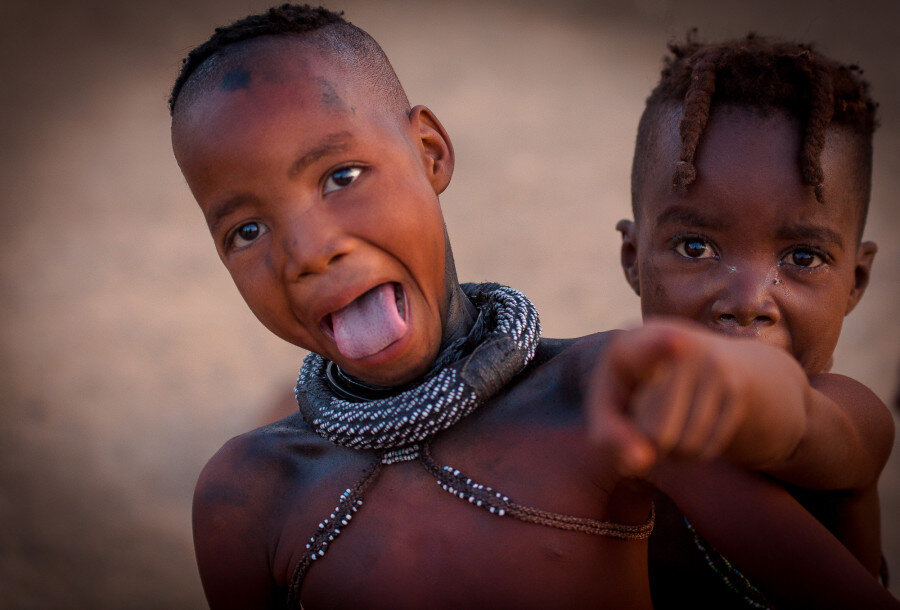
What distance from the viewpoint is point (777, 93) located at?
154 centimetres

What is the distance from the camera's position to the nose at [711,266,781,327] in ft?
5.00

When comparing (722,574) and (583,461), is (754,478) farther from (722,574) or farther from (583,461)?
(722,574)

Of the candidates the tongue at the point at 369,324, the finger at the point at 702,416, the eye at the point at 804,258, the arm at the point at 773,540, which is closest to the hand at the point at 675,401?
the finger at the point at 702,416

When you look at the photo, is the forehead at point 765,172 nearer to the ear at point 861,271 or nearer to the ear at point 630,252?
the ear at point 861,271

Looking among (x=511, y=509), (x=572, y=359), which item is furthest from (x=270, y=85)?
(x=511, y=509)

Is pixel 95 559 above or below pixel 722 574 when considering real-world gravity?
below

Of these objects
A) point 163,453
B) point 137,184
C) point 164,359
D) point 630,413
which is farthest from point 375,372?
point 137,184

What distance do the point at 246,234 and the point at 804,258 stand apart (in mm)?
1078

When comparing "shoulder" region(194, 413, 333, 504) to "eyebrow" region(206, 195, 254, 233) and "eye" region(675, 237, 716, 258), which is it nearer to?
"eyebrow" region(206, 195, 254, 233)

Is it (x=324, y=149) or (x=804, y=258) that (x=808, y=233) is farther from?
(x=324, y=149)

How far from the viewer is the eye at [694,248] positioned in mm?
1626

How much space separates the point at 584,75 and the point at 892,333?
7.98 feet

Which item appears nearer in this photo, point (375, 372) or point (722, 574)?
point (375, 372)

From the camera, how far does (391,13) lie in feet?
17.9
